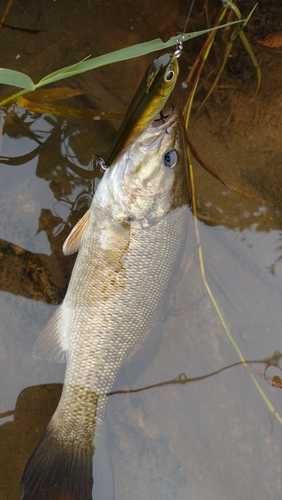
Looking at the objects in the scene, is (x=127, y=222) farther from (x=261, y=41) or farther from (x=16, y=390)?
(x=261, y=41)

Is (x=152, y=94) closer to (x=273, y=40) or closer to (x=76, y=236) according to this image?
(x=76, y=236)

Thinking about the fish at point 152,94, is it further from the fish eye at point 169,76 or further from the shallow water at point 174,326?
the shallow water at point 174,326

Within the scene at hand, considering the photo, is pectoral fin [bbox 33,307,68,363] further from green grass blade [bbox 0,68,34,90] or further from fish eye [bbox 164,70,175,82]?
fish eye [bbox 164,70,175,82]

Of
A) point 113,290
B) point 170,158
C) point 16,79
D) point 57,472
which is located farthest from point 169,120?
point 57,472

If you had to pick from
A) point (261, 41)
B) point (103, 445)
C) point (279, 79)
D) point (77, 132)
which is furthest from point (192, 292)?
point (261, 41)

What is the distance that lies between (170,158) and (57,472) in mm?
1915

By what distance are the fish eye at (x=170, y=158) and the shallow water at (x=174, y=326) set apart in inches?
34.3

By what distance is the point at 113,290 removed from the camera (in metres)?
2.58

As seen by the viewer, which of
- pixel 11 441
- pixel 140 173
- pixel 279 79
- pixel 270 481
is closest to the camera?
pixel 140 173

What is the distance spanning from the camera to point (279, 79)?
3.59 m

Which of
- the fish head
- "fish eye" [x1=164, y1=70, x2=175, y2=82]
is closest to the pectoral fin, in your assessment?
the fish head

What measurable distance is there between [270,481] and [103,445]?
1.39 meters

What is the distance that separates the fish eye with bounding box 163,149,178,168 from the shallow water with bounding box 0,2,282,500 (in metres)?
0.87

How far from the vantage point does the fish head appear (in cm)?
248
